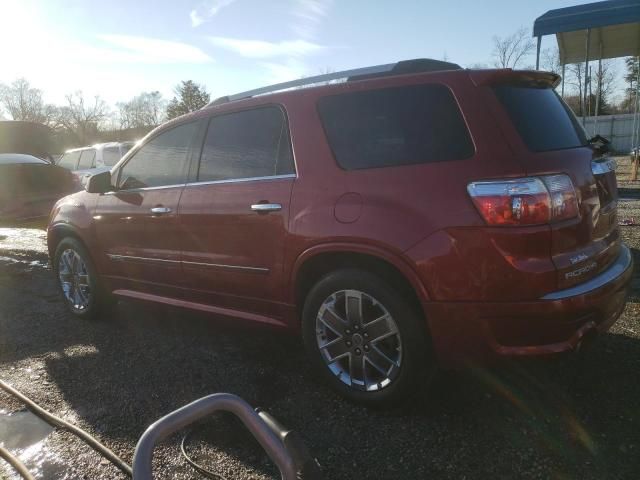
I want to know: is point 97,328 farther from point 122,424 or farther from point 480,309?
point 480,309

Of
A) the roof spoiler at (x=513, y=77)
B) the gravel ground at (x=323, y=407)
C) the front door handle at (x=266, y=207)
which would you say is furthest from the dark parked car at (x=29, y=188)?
the roof spoiler at (x=513, y=77)

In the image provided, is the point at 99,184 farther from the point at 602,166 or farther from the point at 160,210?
the point at 602,166

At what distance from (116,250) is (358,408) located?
2.51 m

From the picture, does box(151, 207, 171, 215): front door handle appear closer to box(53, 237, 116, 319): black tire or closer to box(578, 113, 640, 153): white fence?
box(53, 237, 116, 319): black tire

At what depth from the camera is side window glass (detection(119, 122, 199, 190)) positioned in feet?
12.3

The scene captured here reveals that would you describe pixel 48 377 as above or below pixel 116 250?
below

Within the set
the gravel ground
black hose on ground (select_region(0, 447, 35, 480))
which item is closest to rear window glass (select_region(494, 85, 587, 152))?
the gravel ground

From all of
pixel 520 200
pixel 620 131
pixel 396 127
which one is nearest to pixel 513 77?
pixel 396 127

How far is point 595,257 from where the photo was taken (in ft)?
8.32

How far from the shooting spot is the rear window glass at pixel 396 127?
8.33ft

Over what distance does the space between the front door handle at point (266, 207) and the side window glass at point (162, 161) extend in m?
0.86

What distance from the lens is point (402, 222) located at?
2520 millimetres

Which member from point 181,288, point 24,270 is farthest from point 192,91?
point 181,288

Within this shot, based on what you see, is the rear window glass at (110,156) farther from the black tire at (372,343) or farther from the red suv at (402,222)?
the black tire at (372,343)
